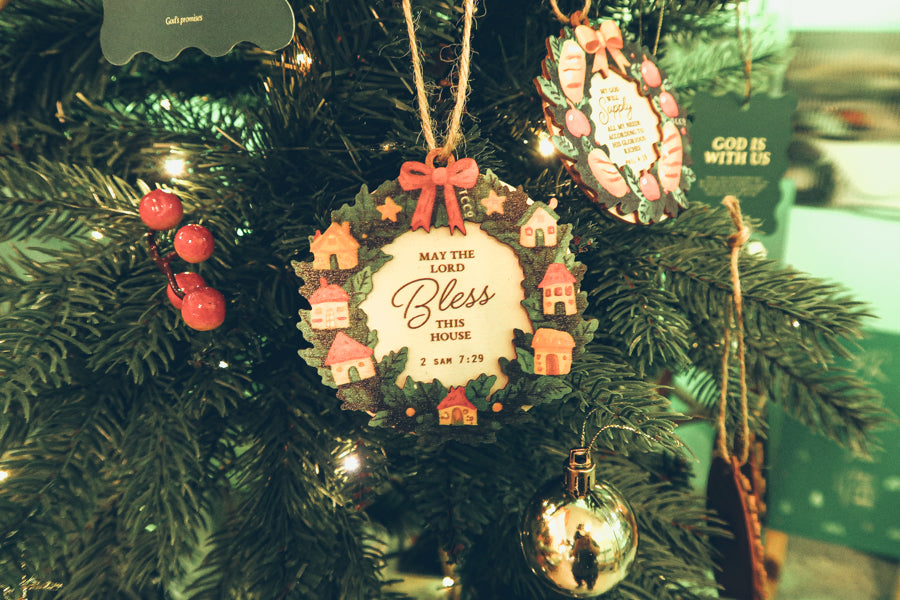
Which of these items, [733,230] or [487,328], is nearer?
[487,328]

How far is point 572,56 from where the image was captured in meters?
0.44

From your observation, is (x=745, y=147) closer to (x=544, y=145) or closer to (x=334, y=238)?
(x=544, y=145)

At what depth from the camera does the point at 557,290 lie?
0.41 metres

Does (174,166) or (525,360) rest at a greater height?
(174,166)

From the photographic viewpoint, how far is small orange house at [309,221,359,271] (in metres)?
0.40

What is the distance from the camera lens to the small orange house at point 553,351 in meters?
0.41

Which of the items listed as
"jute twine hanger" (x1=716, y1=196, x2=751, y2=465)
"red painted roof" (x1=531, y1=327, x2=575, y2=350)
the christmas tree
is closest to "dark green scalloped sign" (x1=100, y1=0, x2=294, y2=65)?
the christmas tree

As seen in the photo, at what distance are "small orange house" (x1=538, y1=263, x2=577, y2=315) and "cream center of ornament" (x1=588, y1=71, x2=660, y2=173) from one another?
0.11 meters

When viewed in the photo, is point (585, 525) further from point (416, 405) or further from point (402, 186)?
point (402, 186)

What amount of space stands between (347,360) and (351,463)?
11 cm

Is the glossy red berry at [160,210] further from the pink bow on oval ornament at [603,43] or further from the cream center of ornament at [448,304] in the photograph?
the pink bow on oval ornament at [603,43]

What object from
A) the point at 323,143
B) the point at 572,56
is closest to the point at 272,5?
the point at 323,143

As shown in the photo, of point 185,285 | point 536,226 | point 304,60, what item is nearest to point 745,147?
point 536,226

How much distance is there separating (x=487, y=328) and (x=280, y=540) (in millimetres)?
202
